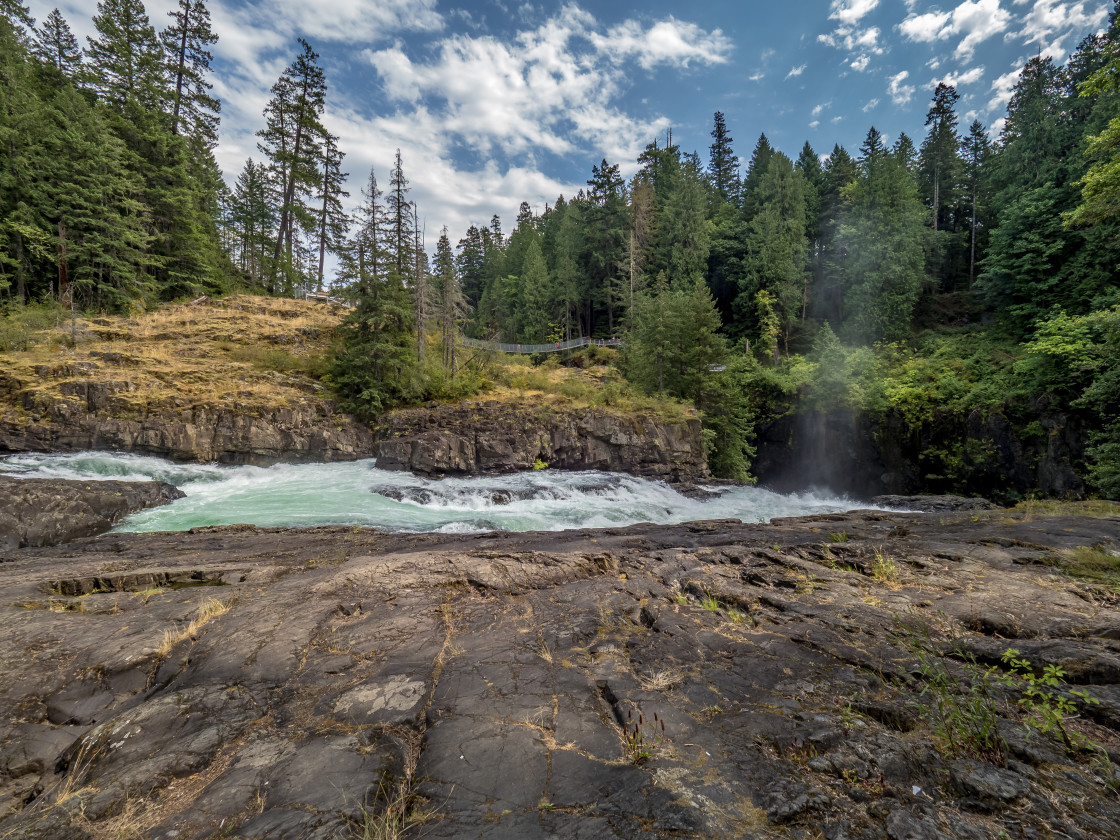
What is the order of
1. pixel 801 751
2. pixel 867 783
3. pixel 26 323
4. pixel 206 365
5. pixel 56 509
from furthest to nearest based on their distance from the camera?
pixel 206 365
pixel 26 323
pixel 56 509
pixel 801 751
pixel 867 783

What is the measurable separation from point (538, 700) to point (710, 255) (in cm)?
3902

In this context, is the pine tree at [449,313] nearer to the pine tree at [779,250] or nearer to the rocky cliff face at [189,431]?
the rocky cliff face at [189,431]

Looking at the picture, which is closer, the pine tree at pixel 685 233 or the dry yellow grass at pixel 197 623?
the dry yellow grass at pixel 197 623

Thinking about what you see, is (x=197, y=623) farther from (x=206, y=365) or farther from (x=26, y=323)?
(x=26, y=323)

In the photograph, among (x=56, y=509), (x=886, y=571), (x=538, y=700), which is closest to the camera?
(x=538, y=700)

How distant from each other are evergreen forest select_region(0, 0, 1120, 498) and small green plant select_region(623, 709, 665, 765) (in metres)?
14.7

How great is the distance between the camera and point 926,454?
21.2 meters

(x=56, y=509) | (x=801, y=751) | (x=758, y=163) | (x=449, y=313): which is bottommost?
(x=56, y=509)

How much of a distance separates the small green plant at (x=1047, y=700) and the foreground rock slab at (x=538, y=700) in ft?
0.22

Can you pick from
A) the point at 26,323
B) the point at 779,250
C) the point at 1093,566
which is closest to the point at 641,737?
the point at 1093,566

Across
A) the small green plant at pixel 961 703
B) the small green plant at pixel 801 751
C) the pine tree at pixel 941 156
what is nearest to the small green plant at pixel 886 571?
the small green plant at pixel 961 703

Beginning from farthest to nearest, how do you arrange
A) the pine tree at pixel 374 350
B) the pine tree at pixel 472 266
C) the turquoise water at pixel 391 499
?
1. the pine tree at pixel 472 266
2. the pine tree at pixel 374 350
3. the turquoise water at pixel 391 499

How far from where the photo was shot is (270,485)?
15.0 meters

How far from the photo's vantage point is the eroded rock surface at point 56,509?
876 centimetres
